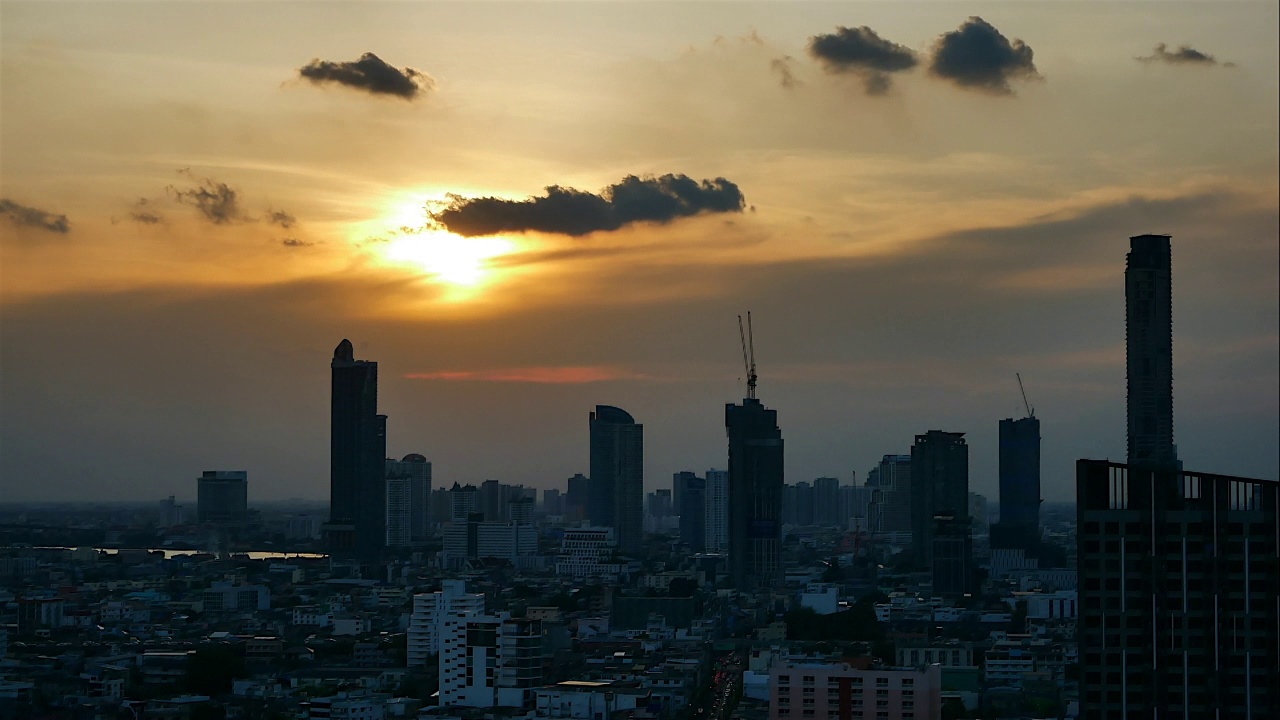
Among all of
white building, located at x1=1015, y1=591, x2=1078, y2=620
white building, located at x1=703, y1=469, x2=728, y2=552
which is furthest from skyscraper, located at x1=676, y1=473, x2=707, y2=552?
white building, located at x1=1015, y1=591, x2=1078, y2=620

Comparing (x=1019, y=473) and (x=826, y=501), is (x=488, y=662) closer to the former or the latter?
(x=1019, y=473)

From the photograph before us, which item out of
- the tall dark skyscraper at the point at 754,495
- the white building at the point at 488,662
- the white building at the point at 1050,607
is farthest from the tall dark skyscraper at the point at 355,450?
the white building at the point at 488,662

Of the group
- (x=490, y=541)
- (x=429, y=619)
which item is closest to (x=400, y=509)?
(x=490, y=541)

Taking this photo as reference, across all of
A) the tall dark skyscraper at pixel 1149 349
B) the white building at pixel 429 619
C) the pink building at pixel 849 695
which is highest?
the tall dark skyscraper at pixel 1149 349

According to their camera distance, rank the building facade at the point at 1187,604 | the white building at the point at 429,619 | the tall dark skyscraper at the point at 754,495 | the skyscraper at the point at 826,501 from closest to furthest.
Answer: the building facade at the point at 1187,604 < the white building at the point at 429,619 < the tall dark skyscraper at the point at 754,495 < the skyscraper at the point at 826,501

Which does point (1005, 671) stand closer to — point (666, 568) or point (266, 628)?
point (266, 628)

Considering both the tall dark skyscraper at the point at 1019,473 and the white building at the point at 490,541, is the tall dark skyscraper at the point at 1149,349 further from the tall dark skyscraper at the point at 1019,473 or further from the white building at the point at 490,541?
the white building at the point at 490,541

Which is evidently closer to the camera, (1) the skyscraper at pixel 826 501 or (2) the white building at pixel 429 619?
(2) the white building at pixel 429 619
